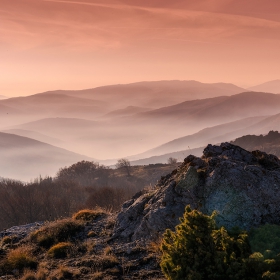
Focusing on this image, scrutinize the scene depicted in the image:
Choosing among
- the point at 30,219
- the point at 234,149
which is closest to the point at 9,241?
the point at 234,149

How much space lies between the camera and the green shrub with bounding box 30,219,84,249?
13898 millimetres

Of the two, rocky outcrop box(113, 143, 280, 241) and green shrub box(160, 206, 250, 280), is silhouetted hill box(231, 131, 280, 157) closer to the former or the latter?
rocky outcrop box(113, 143, 280, 241)

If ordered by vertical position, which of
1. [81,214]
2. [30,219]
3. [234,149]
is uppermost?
A: [234,149]

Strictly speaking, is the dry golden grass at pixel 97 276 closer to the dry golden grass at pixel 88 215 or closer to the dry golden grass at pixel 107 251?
the dry golden grass at pixel 107 251

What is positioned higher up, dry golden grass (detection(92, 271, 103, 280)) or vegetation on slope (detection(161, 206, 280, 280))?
vegetation on slope (detection(161, 206, 280, 280))

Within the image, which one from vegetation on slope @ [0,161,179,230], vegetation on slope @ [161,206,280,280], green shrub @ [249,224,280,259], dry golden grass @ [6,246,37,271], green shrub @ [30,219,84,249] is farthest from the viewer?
vegetation on slope @ [0,161,179,230]

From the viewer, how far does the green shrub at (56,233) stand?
45.6ft

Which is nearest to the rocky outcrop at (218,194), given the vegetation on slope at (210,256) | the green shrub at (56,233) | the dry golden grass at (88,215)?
the green shrub at (56,233)

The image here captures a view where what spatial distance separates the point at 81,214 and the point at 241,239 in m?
9.72

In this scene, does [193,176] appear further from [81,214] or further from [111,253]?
[81,214]

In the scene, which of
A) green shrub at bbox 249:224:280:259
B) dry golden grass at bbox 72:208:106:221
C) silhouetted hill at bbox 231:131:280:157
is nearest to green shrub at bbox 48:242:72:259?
dry golden grass at bbox 72:208:106:221

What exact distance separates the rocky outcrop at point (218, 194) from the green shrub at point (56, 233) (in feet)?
6.05

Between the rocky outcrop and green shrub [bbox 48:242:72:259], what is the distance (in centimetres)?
170

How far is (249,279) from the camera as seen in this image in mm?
7051
